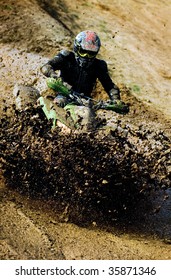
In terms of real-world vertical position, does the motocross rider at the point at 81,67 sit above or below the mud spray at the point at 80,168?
above

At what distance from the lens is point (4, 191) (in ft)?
23.0

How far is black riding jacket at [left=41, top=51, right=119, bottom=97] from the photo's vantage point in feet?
26.0

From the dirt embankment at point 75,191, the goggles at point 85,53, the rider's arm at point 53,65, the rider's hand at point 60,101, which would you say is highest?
the goggles at point 85,53

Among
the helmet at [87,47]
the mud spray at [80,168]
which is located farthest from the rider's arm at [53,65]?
the mud spray at [80,168]

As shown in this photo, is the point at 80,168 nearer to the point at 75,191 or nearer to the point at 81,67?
the point at 75,191

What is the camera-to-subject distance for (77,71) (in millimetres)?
8070

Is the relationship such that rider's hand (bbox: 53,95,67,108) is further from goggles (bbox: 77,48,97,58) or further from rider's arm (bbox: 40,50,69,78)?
goggles (bbox: 77,48,97,58)

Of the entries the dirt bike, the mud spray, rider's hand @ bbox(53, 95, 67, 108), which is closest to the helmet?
the dirt bike

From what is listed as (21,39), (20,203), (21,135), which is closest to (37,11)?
(21,39)

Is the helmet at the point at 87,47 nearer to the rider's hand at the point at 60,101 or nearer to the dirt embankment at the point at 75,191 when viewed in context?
the rider's hand at the point at 60,101

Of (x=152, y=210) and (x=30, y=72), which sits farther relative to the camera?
(x=30, y=72)

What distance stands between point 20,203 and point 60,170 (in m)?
0.73

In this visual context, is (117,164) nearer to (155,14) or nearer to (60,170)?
(60,170)

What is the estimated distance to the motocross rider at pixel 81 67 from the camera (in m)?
7.59
